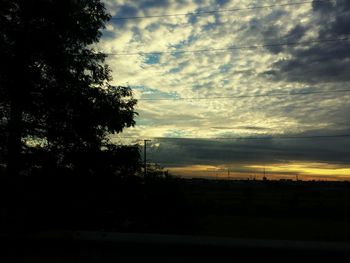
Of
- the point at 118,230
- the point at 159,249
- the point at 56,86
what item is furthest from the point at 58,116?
the point at 159,249

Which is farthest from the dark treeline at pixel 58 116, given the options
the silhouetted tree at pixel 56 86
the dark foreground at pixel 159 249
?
the dark foreground at pixel 159 249

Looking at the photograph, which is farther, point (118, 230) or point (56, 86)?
point (118, 230)

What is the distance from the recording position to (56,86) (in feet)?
41.6

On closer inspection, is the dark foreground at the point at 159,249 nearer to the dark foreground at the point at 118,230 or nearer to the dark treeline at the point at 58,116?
the dark foreground at the point at 118,230

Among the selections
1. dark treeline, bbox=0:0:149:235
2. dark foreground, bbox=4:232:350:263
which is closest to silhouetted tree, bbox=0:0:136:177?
dark treeline, bbox=0:0:149:235

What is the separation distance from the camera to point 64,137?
503 inches

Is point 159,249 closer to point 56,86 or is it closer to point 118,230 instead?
point 56,86

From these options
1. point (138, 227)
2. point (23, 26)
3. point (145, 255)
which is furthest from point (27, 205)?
point (138, 227)

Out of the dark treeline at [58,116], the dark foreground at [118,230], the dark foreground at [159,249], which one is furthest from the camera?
the dark treeline at [58,116]

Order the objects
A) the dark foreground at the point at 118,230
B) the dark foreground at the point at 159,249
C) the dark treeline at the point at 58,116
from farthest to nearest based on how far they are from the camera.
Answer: the dark treeline at the point at 58,116, the dark foreground at the point at 118,230, the dark foreground at the point at 159,249

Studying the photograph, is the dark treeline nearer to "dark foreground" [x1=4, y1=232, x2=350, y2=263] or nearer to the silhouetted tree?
the silhouetted tree

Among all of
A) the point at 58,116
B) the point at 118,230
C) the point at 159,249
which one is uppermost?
the point at 58,116

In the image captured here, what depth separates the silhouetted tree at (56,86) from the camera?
35.1ft

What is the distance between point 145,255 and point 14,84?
A: 5.98 metres
